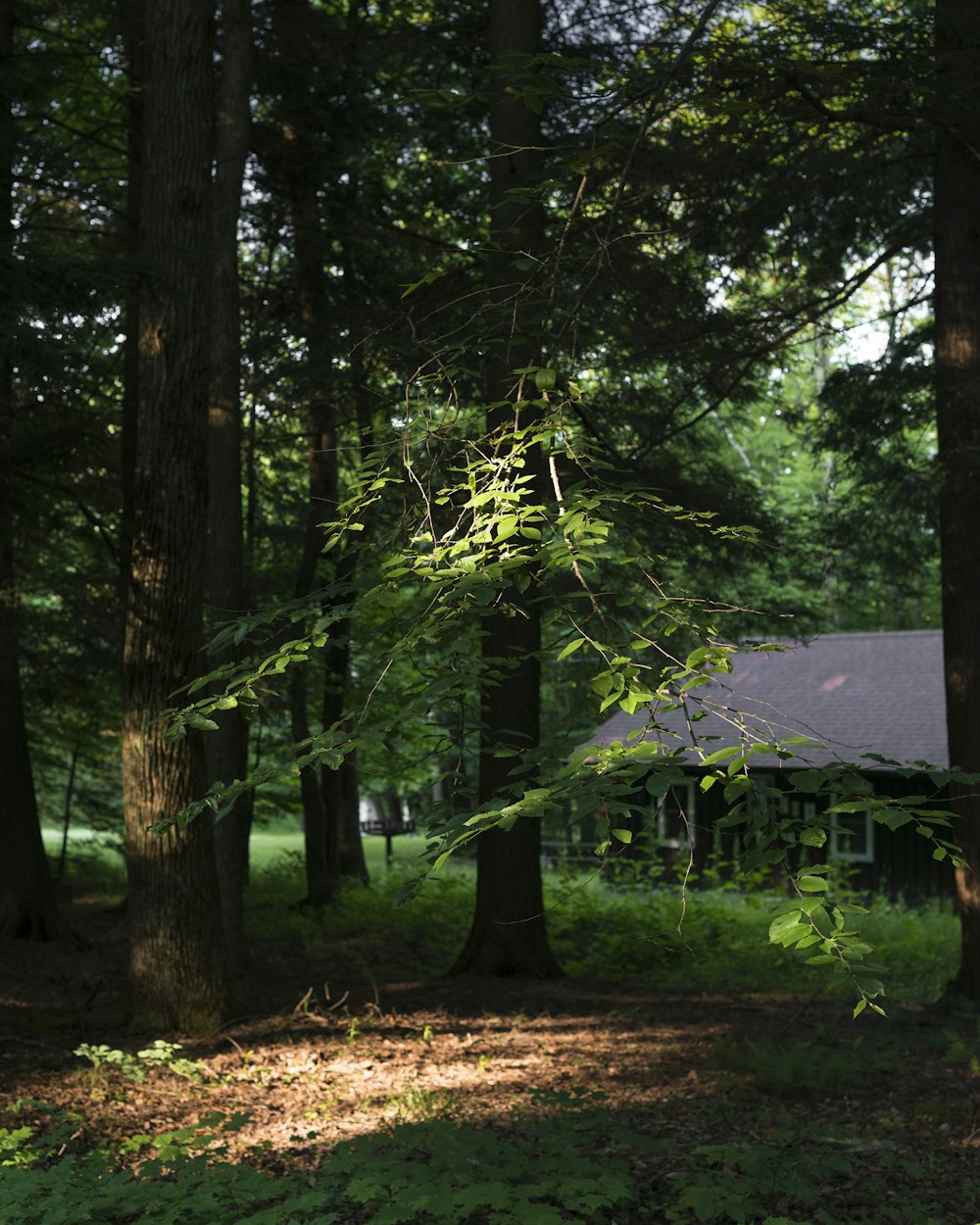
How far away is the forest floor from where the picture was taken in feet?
17.3

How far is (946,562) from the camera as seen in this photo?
9562 mm

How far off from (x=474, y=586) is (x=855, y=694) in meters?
22.6

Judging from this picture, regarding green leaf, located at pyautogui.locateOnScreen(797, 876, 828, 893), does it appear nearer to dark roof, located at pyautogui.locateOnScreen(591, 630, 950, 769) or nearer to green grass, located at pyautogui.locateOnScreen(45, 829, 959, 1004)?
green grass, located at pyautogui.locateOnScreen(45, 829, 959, 1004)

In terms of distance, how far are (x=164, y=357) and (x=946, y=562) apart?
6.25 metres

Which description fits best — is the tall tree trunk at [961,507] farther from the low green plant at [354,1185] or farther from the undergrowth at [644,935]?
the low green plant at [354,1185]

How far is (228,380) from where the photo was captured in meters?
10.0

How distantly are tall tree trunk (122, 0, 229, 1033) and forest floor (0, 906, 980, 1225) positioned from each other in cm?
53

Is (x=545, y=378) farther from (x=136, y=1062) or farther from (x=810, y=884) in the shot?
(x=136, y=1062)

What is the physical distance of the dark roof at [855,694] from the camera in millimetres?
22094

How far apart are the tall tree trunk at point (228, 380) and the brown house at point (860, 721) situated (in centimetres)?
1091

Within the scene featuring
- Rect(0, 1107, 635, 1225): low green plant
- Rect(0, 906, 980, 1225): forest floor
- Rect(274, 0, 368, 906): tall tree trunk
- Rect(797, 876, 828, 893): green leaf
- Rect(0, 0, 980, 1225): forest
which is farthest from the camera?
Rect(274, 0, 368, 906): tall tree trunk

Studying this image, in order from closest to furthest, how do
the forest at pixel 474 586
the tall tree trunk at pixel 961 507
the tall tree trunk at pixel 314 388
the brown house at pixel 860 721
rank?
the forest at pixel 474 586
the tall tree trunk at pixel 961 507
the tall tree trunk at pixel 314 388
the brown house at pixel 860 721

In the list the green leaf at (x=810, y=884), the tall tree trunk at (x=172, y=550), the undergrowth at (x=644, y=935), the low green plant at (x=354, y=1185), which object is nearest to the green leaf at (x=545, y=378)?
the green leaf at (x=810, y=884)

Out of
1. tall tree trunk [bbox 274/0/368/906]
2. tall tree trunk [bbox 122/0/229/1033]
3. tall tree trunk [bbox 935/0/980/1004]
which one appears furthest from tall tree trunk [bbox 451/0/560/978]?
tall tree trunk [bbox 935/0/980/1004]
